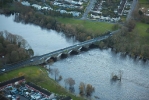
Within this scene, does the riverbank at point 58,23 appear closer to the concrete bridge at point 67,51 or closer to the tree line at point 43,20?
the tree line at point 43,20

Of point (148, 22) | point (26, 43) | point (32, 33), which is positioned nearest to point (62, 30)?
point (32, 33)

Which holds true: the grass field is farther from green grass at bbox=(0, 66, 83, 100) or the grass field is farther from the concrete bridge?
green grass at bbox=(0, 66, 83, 100)

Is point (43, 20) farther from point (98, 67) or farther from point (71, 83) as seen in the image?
point (71, 83)

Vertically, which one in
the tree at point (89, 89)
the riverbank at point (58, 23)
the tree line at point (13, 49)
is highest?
the riverbank at point (58, 23)

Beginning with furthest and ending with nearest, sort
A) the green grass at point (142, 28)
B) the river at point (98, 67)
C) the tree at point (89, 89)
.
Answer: the green grass at point (142, 28) → the river at point (98, 67) → the tree at point (89, 89)

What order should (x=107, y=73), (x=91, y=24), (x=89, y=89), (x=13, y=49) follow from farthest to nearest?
(x=91, y=24)
(x=13, y=49)
(x=107, y=73)
(x=89, y=89)

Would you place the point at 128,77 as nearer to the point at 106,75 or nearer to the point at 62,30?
the point at 106,75

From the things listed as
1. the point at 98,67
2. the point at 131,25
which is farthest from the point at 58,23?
the point at 98,67

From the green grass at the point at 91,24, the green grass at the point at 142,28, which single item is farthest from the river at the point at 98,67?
the green grass at the point at 142,28
